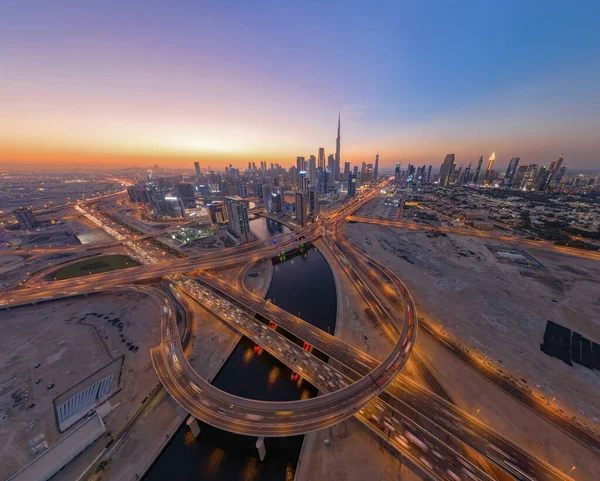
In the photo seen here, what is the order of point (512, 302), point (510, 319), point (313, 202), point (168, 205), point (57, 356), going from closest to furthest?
point (57, 356) → point (510, 319) → point (512, 302) → point (313, 202) → point (168, 205)

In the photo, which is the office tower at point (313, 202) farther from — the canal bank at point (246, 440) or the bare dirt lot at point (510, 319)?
the canal bank at point (246, 440)

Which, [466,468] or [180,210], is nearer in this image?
[466,468]

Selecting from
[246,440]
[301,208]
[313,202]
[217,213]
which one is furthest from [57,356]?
[313,202]

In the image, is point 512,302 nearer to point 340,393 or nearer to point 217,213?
point 340,393

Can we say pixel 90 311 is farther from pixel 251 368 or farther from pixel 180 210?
pixel 180 210

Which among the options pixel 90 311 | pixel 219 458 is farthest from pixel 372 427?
pixel 90 311
